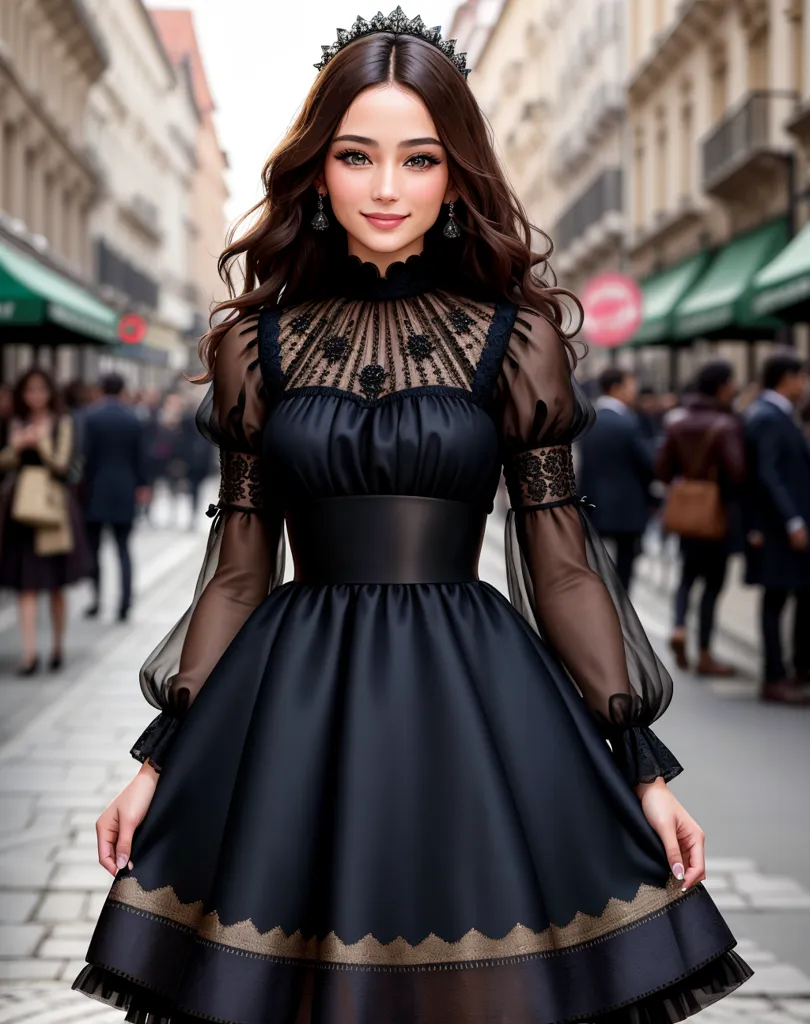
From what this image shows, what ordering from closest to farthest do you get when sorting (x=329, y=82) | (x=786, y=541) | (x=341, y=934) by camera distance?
(x=341, y=934) < (x=329, y=82) < (x=786, y=541)

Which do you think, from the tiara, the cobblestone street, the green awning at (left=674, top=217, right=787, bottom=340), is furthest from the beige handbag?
the tiara

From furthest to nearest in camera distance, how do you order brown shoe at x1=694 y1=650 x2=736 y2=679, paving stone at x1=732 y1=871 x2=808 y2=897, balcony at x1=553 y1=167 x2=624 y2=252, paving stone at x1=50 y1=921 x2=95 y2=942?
balcony at x1=553 y1=167 x2=624 y2=252 → brown shoe at x1=694 y1=650 x2=736 y2=679 → paving stone at x1=732 y1=871 x2=808 y2=897 → paving stone at x1=50 y1=921 x2=95 y2=942

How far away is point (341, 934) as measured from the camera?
2.34 metres

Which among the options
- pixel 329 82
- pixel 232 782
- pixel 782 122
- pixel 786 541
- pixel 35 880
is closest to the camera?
pixel 232 782

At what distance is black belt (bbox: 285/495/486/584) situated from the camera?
2.61 m

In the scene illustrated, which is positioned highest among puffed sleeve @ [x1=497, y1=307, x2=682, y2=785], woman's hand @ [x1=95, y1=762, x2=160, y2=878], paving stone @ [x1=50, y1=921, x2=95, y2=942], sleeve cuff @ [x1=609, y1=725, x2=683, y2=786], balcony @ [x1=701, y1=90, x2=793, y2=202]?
balcony @ [x1=701, y1=90, x2=793, y2=202]

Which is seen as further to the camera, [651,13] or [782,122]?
[651,13]

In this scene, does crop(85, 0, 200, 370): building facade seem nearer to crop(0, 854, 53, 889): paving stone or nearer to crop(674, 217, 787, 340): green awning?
crop(674, 217, 787, 340): green awning

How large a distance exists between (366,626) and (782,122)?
20.4 m

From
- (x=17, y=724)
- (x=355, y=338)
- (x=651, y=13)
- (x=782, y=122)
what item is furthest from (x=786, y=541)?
(x=651, y=13)

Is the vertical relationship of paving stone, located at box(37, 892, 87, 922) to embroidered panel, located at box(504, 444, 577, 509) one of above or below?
below

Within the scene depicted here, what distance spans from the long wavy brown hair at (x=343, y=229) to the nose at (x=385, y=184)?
10 centimetres

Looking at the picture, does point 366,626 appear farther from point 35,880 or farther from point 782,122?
point 782,122

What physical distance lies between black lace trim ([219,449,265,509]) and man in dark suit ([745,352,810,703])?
6292mm
